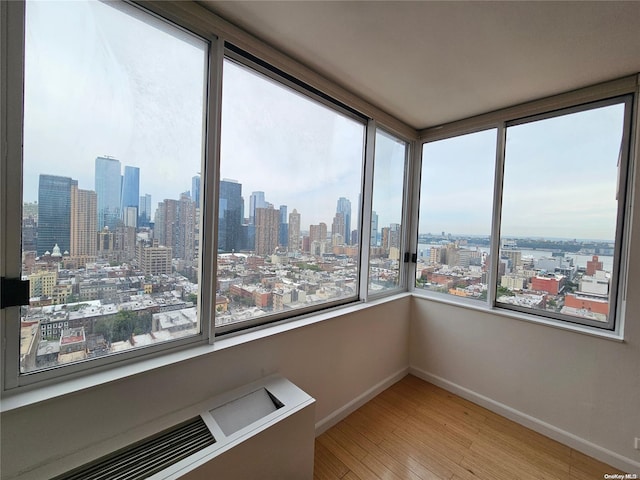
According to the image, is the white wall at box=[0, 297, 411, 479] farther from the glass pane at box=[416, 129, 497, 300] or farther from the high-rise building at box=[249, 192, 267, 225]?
the high-rise building at box=[249, 192, 267, 225]

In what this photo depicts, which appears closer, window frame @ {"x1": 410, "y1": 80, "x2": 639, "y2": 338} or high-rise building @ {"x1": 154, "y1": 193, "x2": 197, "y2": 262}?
high-rise building @ {"x1": 154, "y1": 193, "x2": 197, "y2": 262}

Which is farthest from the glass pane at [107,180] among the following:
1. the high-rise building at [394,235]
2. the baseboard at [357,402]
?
the high-rise building at [394,235]

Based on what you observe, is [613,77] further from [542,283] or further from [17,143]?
[17,143]

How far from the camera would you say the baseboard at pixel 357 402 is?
1884mm

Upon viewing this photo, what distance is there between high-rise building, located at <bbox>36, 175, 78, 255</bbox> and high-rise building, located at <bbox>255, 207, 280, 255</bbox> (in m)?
0.89

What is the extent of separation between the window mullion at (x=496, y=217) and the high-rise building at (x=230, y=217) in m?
2.26

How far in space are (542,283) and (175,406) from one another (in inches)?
109

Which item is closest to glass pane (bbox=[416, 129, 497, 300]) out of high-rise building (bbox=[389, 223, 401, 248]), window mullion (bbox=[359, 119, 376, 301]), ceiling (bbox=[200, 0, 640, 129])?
high-rise building (bbox=[389, 223, 401, 248])

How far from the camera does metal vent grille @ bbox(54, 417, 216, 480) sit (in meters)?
0.94

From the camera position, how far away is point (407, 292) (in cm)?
288

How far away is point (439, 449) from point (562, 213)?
2049 mm

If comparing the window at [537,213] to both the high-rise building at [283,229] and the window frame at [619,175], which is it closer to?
the window frame at [619,175]

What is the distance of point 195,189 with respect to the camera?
1.38 meters

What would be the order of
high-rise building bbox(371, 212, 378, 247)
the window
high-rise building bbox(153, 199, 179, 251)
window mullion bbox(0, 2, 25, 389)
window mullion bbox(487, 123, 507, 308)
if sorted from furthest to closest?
high-rise building bbox(371, 212, 378, 247), window mullion bbox(487, 123, 507, 308), the window, high-rise building bbox(153, 199, 179, 251), window mullion bbox(0, 2, 25, 389)
